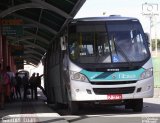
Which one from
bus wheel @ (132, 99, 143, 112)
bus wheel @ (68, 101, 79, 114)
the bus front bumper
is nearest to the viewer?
the bus front bumper

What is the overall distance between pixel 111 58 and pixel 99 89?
3.73 feet

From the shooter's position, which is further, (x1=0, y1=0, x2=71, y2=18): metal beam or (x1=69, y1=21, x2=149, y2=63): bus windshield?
(x1=0, y1=0, x2=71, y2=18): metal beam

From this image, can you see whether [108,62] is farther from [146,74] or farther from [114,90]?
[146,74]

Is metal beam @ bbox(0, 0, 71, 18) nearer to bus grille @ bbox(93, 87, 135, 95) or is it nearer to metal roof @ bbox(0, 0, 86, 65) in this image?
metal roof @ bbox(0, 0, 86, 65)

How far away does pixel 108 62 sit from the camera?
17.2 m

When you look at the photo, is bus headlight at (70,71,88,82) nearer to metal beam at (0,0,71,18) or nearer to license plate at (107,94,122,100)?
license plate at (107,94,122,100)

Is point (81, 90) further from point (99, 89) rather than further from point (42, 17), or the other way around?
point (42, 17)

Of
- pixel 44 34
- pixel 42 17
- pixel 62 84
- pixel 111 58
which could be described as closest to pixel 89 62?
pixel 111 58

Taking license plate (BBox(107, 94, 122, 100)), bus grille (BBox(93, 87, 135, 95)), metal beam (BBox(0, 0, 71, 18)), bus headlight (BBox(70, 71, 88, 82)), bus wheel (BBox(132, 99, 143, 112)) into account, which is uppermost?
metal beam (BBox(0, 0, 71, 18))

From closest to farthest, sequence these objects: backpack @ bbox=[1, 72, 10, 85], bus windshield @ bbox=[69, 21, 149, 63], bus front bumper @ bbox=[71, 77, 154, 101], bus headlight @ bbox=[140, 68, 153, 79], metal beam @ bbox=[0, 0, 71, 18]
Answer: bus front bumper @ bbox=[71, 77, 154, 101] < bus headlight @ bbox=[140, 68, 153, 79] < bus windshield @ bbox=[69, 21, 149, 63] < backpack @ bbox=[1, 72, 10, 85] < metal beam @ bbox=[0, 0, 71, 18]

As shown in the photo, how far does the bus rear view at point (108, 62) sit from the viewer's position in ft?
55.6

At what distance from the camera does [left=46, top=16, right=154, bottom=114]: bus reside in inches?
667

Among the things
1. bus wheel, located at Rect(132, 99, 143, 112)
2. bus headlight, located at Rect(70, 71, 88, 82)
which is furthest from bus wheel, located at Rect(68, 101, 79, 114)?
bus wheel, located at Rect(132, 99, 143, 112)

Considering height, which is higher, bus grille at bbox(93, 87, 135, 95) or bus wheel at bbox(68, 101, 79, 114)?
bus grille at bbox(93, 87, 135, 95)
